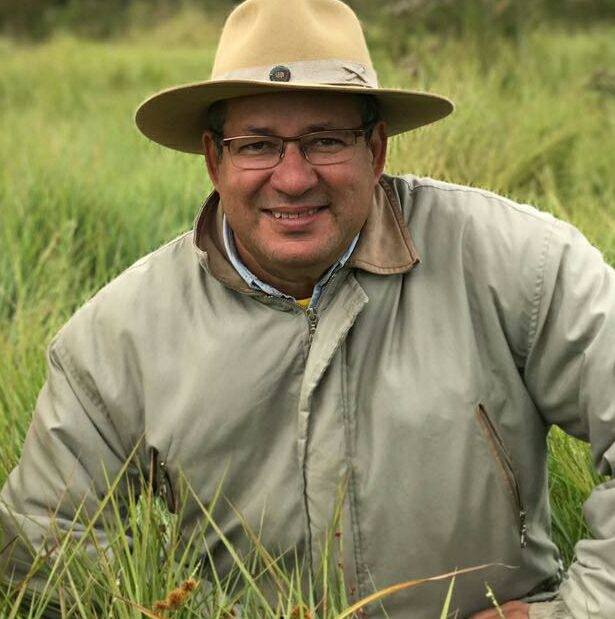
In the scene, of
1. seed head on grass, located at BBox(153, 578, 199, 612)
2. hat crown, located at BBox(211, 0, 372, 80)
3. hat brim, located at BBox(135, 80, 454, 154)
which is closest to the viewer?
seed head on grass, located at BBox(153, 578, 199, 612)

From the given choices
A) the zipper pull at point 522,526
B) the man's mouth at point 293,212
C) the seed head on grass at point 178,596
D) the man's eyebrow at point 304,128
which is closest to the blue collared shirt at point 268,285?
the man's mouth at point 293,212

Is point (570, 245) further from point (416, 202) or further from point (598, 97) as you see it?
point (598, 97)

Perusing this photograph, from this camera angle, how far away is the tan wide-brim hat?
255 cm

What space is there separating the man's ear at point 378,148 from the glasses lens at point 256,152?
26 centimetres

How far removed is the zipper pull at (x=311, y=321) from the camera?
2.59 m

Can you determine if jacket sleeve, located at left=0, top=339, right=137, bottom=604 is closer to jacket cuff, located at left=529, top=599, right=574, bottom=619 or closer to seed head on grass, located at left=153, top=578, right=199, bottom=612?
seed head on grass, located at left=153, top=578, right=199, bottom=612

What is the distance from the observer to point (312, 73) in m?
2.58

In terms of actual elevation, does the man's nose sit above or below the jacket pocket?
above

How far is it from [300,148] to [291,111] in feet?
0.25

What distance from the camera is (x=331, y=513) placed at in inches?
101

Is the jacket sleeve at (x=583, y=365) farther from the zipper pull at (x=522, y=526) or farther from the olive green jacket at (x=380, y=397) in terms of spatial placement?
the zipper pull at (x=522, y=526)

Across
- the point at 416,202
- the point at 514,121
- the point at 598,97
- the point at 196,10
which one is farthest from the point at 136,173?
the point at 196,10

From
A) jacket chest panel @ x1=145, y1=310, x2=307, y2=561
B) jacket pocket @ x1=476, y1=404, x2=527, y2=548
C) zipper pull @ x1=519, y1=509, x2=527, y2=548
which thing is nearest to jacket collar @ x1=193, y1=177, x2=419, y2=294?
jacket chest panel @ x1=145, y1=310, x2=307, y2=561

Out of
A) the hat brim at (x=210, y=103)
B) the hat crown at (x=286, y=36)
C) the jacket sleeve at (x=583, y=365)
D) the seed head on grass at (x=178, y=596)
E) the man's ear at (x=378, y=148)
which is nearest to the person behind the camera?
the seed head on grass at (x=178, y=596)
